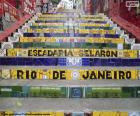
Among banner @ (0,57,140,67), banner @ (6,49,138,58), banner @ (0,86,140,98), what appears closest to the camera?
banner @ (0,86,140,98)

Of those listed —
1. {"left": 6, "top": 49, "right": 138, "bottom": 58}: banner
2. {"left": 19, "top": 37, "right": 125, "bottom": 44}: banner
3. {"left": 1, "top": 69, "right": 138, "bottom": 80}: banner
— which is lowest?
{"left": 1, "top": 69, "right": 138, "bottom": 80}: banner

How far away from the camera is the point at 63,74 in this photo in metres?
4.43

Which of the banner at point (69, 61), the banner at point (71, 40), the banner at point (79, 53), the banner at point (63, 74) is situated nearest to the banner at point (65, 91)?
the banner at point (63, 74)

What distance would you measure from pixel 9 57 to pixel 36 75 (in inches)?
26.8

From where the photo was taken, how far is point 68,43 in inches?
234

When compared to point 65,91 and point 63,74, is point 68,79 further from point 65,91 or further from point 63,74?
point 65,91

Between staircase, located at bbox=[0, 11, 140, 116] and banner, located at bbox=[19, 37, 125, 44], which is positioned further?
banner, located at bbox=[19, 37, 125, 44]

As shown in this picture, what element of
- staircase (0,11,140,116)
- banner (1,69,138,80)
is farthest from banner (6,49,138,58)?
banner (1,69,138,80)

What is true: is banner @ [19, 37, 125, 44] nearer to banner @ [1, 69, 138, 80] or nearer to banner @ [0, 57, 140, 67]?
banner @ [0, 57, 140, 67]

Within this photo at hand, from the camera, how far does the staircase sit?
354cm

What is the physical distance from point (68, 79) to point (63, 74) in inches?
3.3

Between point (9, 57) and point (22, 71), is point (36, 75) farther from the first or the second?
point (9, 57)

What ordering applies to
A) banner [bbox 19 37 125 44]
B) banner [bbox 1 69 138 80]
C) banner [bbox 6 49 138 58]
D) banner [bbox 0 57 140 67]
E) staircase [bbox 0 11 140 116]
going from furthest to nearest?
banner [bbox 19 37 125 44] < banner [bbox 6 49 138 58] < banner [bbox 0 57 140 67] < banner [bbox 1 69 138 80] < staircase [bbox 0 11 140 116]

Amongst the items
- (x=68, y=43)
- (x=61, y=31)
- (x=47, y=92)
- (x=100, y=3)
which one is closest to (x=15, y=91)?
(x=47, y=92)
